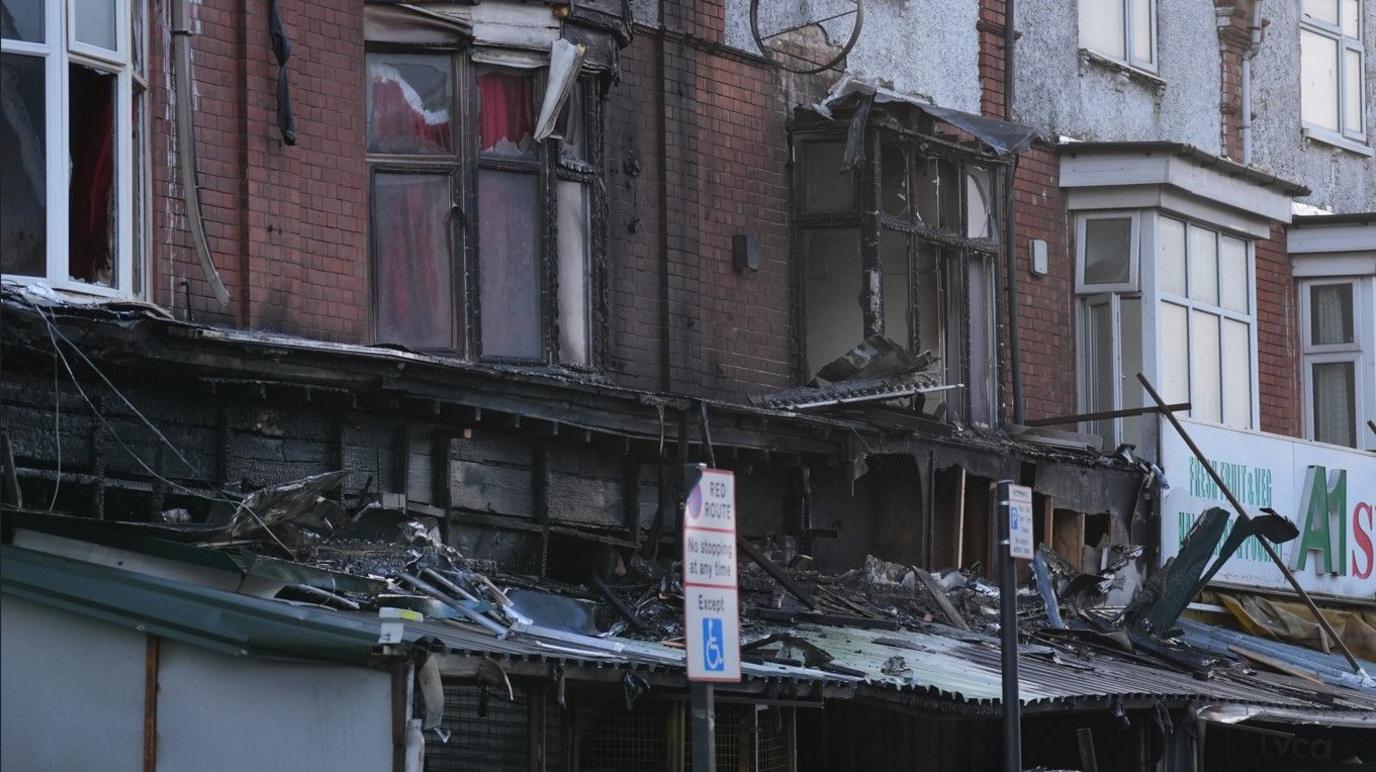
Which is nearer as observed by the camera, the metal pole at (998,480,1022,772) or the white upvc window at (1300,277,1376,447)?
the metal pole at (998,480,1022,772)

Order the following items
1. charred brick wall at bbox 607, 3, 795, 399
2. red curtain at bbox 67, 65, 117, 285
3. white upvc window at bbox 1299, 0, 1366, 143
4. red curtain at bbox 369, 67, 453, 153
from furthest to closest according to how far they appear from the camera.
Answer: white upvc window at bbox 1299, 0, 1366, 143 < charred brick wall at bbox 607, 3, 795, 399 < red curtain at bbox 369, 67, 453, 153 < red curtain at bbox 67, 65, 117, 285

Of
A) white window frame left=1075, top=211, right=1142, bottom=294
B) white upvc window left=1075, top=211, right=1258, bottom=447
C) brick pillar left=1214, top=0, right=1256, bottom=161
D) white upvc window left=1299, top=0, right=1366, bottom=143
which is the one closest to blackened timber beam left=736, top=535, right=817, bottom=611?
white upvc window left=1075, top=211, right=1258, bottom=447

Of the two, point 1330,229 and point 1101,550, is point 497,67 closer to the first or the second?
point 1101,550

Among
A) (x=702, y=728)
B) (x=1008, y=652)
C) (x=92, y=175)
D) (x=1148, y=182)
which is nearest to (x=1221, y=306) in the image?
(x=1148, y=182)

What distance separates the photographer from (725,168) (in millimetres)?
18219

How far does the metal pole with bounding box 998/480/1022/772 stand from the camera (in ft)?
38.1

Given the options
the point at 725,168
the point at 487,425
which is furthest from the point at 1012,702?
the point at 725,168

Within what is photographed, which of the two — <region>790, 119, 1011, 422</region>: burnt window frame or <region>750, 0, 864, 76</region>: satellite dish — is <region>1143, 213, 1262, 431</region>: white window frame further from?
<region>750, 0, 864, 76</region>: satellite dish

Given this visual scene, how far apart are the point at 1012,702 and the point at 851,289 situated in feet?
25.6

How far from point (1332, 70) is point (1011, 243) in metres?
6.57

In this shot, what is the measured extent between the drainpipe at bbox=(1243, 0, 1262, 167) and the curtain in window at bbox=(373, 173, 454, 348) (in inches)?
414

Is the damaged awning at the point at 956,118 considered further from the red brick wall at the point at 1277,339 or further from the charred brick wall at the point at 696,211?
the red brick wall at the point at 1277,339

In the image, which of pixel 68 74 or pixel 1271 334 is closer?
pixel 68 74

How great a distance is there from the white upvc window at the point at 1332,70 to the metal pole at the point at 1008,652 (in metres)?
14.0
